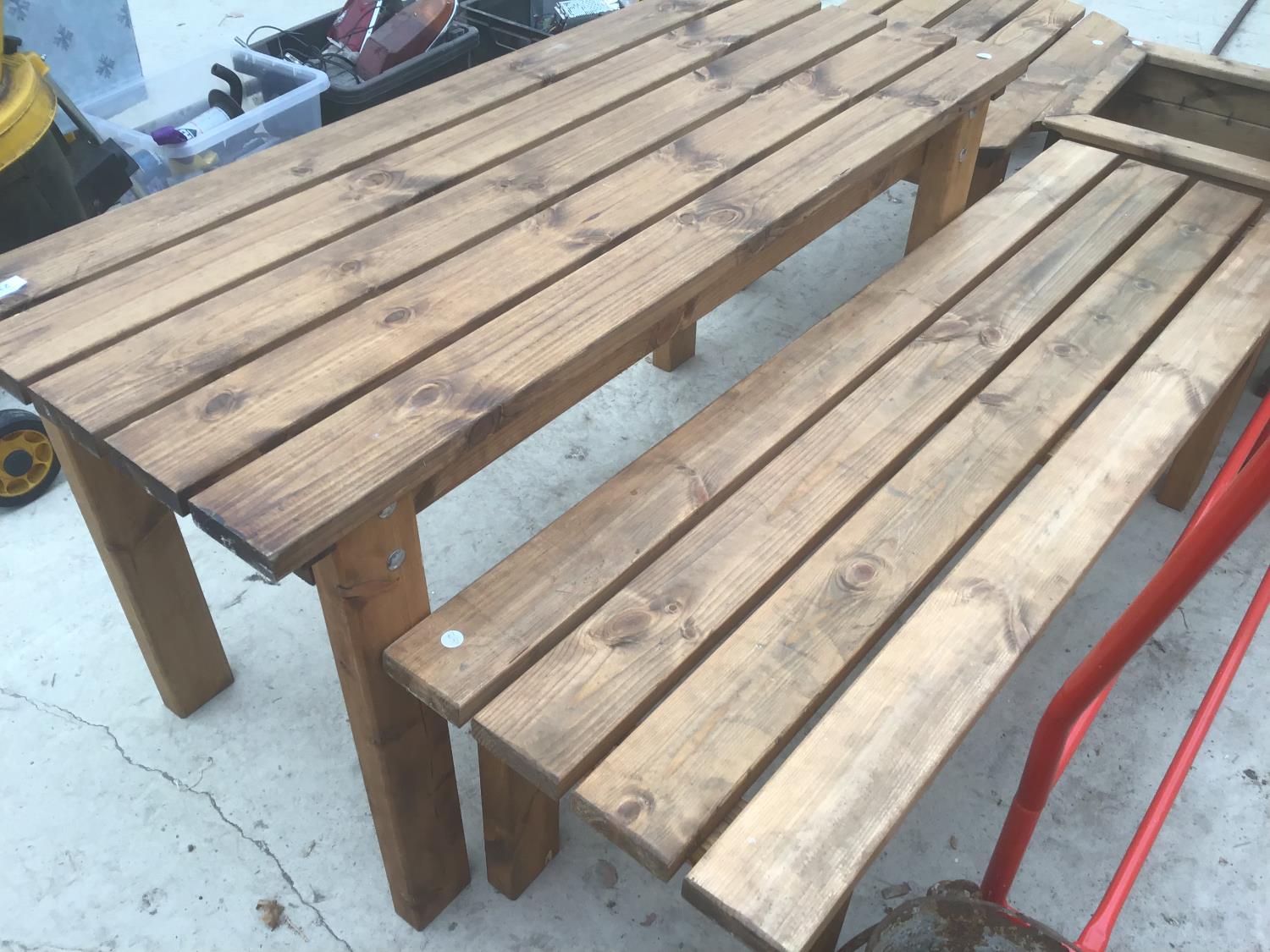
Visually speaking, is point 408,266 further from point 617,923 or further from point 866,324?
point 617,923

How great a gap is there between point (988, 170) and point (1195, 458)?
84cm

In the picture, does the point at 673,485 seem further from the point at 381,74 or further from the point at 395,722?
the point at 381,74

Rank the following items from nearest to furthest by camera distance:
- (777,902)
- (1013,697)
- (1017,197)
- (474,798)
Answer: (777,902) < (474,798) < (1013,697) < (1017,197)

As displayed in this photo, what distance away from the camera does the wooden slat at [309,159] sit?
155cm

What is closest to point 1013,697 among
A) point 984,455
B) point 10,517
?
point 984,455

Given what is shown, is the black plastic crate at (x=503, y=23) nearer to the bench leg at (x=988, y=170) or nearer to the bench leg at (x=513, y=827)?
the bench leg at (x=988, y=170)

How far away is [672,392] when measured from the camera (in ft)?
8.65

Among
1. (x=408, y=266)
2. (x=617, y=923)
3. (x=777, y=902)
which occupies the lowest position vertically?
(x=617, y=923)

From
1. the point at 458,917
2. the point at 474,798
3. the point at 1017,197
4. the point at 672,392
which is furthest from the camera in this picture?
the point at 672,392

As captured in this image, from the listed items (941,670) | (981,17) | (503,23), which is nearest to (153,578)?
(941,670)

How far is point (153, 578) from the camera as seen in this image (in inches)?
67.6

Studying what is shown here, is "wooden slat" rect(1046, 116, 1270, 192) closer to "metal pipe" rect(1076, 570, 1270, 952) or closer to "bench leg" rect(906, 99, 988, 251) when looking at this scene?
"bench leg" rect(906, 99, 988, 251)

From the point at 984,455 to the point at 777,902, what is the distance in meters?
0.78

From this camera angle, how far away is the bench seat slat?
1.23m
